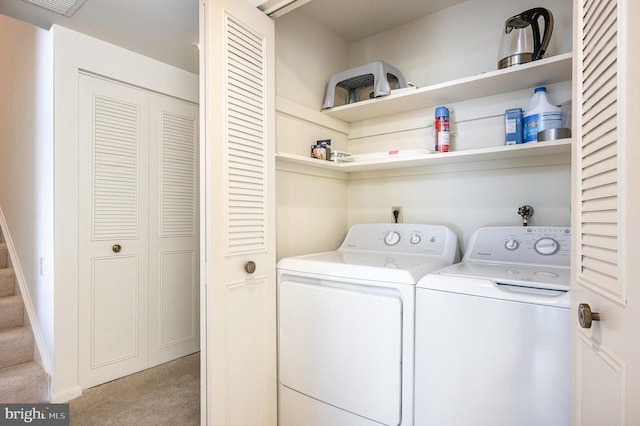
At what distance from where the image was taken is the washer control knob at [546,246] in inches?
59.3

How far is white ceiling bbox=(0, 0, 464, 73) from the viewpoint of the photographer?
6.22 feet

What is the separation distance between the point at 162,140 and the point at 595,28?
105 inches

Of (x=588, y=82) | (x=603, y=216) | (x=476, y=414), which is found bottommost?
(x=476, y=414)

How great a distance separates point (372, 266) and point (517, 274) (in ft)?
1.83

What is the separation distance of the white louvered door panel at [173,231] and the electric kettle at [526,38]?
91.4 inches

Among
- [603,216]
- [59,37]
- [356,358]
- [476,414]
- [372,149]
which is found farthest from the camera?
[372,149]

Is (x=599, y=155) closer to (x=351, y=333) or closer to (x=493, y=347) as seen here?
(x=493, y=347)

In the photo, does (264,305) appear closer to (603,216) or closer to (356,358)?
(356,358)

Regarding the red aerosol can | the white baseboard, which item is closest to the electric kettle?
A: the red aerosol can

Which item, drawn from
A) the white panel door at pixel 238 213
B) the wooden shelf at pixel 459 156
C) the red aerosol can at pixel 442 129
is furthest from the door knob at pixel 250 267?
the red aerosol can at pixel 442 129

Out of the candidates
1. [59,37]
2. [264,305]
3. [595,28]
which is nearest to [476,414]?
[264,305]

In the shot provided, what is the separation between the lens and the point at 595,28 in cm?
80

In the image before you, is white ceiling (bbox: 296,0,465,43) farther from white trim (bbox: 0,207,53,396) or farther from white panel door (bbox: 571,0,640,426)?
white trim (bbox: 0,207,53,396)

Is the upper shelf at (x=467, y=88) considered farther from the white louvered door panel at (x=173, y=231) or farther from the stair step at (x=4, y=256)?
the stair step at (x=4, y=256)
